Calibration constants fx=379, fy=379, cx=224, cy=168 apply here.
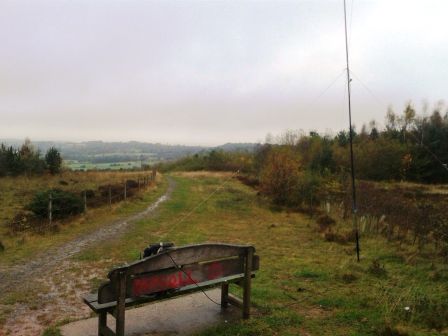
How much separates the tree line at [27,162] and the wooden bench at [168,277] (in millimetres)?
32741

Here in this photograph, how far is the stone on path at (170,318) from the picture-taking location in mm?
4965

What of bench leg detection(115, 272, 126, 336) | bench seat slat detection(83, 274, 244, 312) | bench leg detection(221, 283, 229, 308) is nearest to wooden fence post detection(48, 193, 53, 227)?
bench leg detection(221, 283, 229, 308)

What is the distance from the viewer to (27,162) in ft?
111

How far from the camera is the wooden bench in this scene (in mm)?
4180

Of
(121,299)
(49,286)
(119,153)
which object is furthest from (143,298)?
(119,153)

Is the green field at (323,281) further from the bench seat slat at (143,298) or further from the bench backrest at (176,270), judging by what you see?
the bench backrest at (176,270)

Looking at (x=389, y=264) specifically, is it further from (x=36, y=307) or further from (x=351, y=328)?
(x=36, y=307)

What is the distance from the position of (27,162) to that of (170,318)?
33029mm

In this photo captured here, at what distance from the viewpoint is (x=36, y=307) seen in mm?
6152

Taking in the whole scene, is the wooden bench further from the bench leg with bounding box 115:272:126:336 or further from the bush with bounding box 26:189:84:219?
the bush with bounding box 26:189:84:219

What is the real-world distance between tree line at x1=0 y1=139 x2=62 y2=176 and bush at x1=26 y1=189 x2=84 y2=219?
20.2 metres

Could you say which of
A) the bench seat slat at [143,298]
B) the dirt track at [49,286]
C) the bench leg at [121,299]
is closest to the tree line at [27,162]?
the dirt track at [49,286]

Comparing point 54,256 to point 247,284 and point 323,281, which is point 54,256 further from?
point 323,281

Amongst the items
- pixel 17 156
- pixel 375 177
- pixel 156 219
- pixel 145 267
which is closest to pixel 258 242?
pixel 156 219
